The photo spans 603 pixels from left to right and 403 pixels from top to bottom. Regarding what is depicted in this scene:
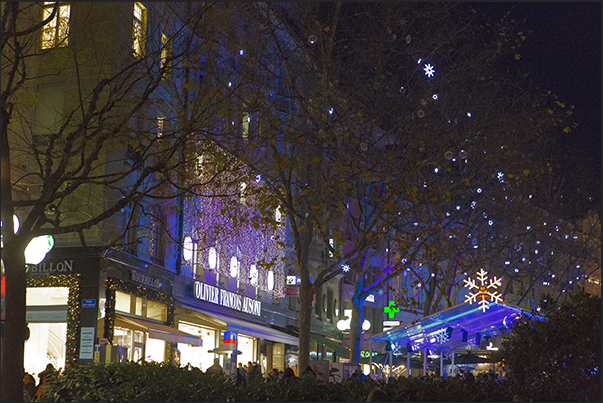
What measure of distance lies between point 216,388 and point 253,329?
68.1ft

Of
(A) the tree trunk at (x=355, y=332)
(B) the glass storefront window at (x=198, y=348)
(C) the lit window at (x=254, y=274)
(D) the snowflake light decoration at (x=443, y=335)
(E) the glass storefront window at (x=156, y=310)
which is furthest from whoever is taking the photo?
(C) the lit window at (x=254, y=274)

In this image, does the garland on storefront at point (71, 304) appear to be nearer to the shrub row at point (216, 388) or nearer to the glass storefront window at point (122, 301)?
the glass storefront window at point (122, 301)

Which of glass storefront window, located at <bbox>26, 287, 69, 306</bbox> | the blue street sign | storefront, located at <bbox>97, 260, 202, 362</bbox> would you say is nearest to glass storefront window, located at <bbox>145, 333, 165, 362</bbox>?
storefront, located at <bbox>97, 260, 202, 362</bbox>

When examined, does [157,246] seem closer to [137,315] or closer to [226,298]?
[137,315]

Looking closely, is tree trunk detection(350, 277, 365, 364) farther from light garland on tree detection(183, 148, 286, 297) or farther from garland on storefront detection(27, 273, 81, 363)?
garland on storefront detection(27, 273, 81, 363)

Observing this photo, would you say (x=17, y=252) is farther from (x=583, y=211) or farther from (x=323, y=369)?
(x=583, y=211)

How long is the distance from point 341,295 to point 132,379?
3557 cm

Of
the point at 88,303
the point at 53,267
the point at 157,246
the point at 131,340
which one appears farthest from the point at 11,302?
the point at 157,246

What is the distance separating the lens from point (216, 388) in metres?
11.1

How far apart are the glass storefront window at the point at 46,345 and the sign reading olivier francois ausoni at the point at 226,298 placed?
6732 mm

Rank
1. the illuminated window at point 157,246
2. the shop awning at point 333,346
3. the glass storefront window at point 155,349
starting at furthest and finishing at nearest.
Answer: the shop awning at point 333,346 → the illuminated window at point 157,246 → the glass storefront window at point 155,349

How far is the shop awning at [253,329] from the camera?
29.7 meters

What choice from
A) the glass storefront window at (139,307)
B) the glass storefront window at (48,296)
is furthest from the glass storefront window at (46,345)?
the glass storefront window at (139,307)

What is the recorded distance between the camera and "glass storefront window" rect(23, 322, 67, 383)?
23.0 meters
